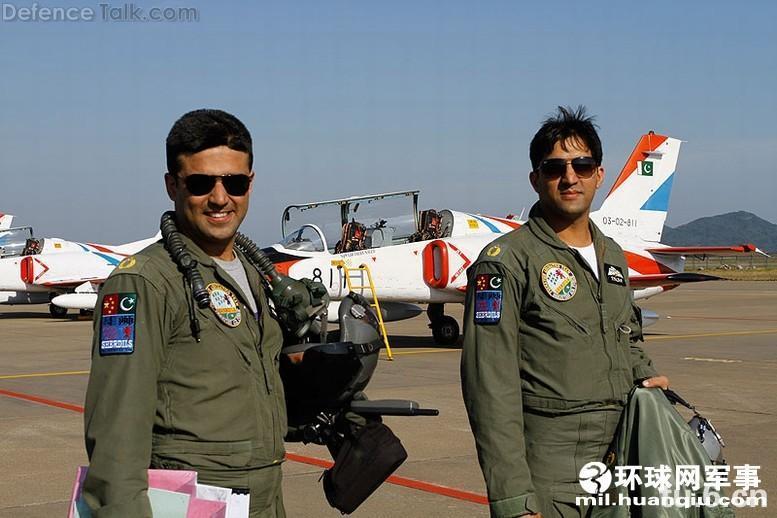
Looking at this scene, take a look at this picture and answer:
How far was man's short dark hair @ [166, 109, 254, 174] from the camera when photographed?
2.81 metres

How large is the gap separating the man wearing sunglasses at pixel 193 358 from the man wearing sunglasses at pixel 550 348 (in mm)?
703

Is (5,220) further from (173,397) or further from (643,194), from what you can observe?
(173,397)

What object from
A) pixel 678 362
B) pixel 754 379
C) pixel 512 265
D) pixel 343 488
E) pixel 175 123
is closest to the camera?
pixel 175 123

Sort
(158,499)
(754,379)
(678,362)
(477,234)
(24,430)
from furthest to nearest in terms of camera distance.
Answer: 1. (477,234)
2. (678,362)
3. (754,379)
4. (24,430)
5. (158,499)

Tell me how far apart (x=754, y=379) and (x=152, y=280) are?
11.3 m


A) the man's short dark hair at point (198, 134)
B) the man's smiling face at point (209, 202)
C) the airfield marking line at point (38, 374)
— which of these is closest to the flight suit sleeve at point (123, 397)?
the man's smiling face at point (209, 202)

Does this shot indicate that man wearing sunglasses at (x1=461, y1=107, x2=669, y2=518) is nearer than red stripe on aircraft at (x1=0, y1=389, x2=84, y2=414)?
Yes

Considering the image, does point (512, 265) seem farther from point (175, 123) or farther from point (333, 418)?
point (175, 123)

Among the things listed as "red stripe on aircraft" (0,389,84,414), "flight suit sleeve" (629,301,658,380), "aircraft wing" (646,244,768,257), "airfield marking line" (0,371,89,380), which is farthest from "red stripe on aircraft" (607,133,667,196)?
"flight suit sleeve" (629,301,658,380)

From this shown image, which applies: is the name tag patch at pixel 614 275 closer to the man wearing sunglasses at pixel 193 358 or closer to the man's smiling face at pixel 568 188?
the man's smiling face at pixel 568 188

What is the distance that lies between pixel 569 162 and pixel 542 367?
71 cm

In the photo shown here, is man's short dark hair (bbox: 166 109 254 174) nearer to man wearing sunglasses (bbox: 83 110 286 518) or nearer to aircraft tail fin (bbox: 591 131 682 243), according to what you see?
man wearing sunglasses (bbox: 83 110 286 518)

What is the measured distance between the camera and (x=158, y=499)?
2480 mm

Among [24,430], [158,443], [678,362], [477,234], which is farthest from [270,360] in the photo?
[477,234]
